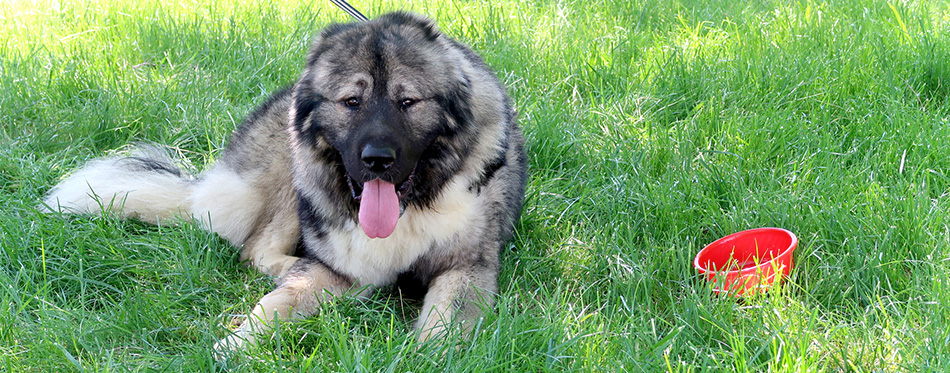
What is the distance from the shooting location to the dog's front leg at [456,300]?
2.45m

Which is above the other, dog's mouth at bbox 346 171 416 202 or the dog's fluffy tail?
dog's mouth at bbox 346 171 416 202

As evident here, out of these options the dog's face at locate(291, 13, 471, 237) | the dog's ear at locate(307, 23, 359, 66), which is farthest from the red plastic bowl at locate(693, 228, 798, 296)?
the dog's ear at locate(307, 23, 359, 66)

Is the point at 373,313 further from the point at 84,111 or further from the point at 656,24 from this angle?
the point at 656,24

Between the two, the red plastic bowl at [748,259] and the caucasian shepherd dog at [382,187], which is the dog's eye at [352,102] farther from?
the red plastic bowl at [748,259]

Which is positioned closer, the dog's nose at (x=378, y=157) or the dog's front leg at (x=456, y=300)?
the dog's nose at (x=378, y=157)

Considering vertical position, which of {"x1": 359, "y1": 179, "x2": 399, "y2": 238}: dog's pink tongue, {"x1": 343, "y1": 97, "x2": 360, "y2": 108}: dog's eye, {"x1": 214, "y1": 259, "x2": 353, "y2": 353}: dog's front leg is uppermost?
{"x1": 343, "y1": 97, "x2": 360, "y2": 108}: dog's eye

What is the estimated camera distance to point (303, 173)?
2.87 m

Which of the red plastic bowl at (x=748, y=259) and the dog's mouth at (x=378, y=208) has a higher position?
the dog's mouth at (x=378, y=208)

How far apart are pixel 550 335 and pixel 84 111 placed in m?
2.98

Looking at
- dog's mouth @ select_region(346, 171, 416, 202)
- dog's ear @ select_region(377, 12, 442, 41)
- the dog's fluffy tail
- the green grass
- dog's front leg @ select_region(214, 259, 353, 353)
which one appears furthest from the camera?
the dog's fluffy tail

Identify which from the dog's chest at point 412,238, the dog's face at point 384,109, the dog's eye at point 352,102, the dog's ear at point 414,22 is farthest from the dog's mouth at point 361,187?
the dog's ear at point 414,22

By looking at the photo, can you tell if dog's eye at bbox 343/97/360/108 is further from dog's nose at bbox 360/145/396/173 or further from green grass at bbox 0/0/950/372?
green grass at bbox 0/0/950/372

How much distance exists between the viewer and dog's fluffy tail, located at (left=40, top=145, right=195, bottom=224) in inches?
126

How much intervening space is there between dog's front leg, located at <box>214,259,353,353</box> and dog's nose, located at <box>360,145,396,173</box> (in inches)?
20.4
